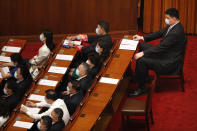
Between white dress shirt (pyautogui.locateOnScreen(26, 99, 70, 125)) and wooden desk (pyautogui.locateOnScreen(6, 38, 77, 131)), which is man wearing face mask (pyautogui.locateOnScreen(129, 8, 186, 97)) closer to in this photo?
wooden desk (pyautogui.locateOnScreen(6, 38, 77, 131))

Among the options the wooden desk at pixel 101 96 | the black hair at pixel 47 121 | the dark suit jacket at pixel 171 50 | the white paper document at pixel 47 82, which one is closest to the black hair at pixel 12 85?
the white paper document at pixel 47 82

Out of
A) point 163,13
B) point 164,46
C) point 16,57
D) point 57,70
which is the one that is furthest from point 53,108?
point 163,13

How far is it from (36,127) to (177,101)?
212 cm

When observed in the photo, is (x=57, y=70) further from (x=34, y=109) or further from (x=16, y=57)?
(x=34, y=109)

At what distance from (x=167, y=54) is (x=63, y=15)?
9.38ft

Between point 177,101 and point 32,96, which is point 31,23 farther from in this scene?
point 177,101

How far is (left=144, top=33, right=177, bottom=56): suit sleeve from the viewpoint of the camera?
530 cm

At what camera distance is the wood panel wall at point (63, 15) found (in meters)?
7.43

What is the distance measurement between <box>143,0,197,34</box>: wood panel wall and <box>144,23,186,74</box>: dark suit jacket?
89.4 inches

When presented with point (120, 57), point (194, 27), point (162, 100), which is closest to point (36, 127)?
point (120, 57)

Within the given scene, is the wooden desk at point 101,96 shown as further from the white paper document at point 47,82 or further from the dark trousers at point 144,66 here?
the white paper document at point 47,82

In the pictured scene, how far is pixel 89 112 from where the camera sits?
4.31 m

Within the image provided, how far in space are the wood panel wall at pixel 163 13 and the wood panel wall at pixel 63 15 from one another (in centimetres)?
38

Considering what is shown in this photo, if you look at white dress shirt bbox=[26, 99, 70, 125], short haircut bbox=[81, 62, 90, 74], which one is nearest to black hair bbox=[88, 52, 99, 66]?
short haircut bbox=[81, 62, 90, 74]
